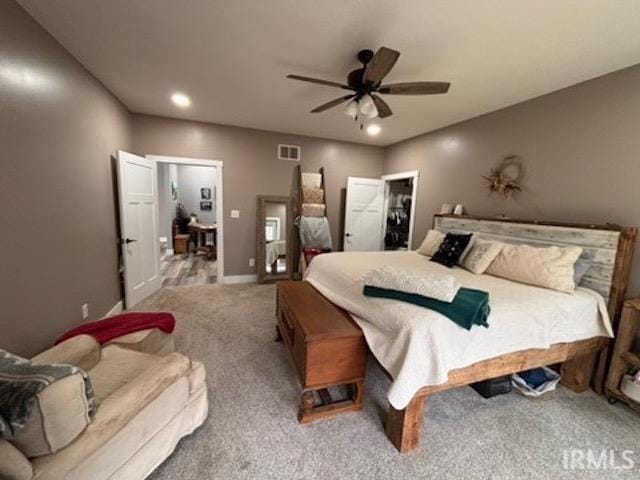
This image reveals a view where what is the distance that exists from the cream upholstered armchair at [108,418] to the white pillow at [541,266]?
249cm

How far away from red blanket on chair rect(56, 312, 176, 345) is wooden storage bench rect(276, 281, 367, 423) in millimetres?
1027

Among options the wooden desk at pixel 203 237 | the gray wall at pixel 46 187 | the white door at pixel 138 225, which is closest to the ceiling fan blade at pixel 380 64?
the gray wall at pixel 46 187

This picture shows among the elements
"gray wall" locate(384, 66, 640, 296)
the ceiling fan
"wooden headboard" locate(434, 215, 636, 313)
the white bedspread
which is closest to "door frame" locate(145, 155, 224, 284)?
the ceiling fan

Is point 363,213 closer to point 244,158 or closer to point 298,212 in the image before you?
point 298,212

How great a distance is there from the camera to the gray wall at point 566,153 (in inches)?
84.7

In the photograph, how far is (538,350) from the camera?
5.91ft

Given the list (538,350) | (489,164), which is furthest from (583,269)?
(489,164)

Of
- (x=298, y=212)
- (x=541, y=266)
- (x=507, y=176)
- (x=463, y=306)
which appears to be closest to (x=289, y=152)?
(x=298, y=212)

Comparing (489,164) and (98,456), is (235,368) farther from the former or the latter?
(489,164)

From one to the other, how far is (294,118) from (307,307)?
281 centimetres

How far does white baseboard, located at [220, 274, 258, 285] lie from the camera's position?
15.0ft

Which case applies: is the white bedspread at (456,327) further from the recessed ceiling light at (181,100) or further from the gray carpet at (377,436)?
the recessed ceiling light at (181,100)

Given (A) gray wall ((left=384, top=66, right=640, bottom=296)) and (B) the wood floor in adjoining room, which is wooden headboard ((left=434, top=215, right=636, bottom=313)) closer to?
(A) gray wall ((left=384, top=66, right=640, bottom=296))

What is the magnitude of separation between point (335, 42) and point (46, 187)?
2414 millimetres
